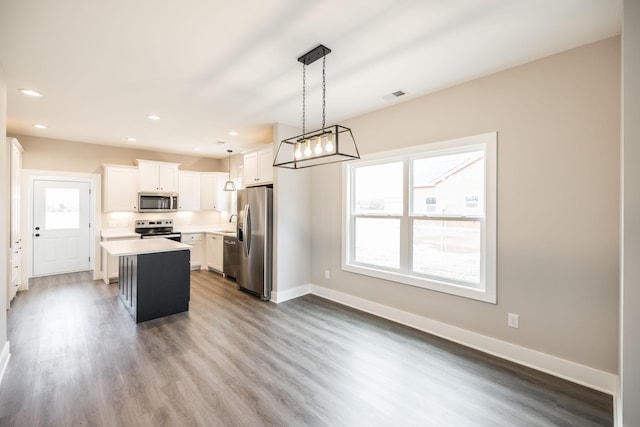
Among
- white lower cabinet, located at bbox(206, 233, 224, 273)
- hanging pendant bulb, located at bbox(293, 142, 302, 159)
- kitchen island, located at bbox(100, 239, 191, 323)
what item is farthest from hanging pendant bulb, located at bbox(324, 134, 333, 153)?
white lower cabinet, located at bbox(206, 233, 224, 273)

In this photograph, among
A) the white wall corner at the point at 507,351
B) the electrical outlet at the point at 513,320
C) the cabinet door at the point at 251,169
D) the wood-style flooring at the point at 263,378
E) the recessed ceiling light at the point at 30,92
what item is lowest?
the wood-style flooring at the point at 263,378

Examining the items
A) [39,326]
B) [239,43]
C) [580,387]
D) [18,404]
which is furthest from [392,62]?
[39,326]

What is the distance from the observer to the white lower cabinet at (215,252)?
622 centimetres

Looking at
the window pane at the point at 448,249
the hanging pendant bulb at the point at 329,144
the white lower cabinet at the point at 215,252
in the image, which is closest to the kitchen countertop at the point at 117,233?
the white lower cabinet at the point at 215,252

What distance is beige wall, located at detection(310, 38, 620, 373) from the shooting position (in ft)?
7.51

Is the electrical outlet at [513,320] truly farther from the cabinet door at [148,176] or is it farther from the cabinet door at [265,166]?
the cabinet door at [148,176]

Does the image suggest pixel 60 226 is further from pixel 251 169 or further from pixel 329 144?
pixel 329 144

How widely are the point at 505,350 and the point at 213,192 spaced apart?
6.63m

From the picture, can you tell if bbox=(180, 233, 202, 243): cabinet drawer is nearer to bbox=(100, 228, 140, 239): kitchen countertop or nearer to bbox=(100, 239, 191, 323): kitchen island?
bbox=(100, 228, 140, 239): kitchen countertop

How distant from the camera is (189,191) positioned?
22.7 feet

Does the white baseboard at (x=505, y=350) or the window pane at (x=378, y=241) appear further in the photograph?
the window pane at (x=378, y=241)

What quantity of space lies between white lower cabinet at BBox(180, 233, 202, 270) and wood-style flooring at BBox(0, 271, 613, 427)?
9.28ft

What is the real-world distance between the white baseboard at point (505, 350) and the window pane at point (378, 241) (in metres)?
0.59

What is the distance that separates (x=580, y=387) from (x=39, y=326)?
5.65 m
